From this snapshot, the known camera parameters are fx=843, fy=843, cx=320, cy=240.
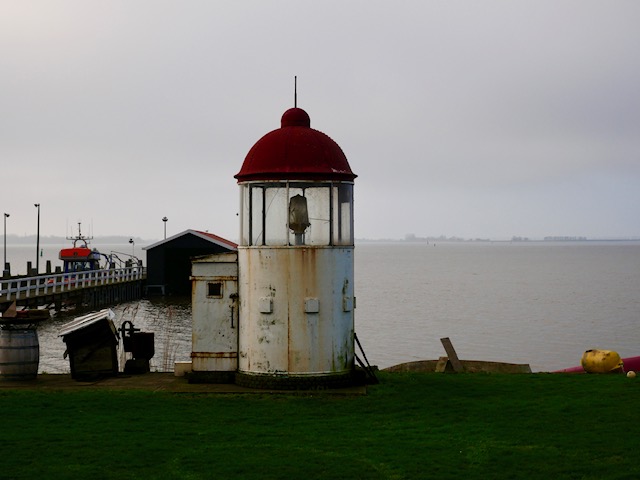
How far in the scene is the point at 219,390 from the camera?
15.9m

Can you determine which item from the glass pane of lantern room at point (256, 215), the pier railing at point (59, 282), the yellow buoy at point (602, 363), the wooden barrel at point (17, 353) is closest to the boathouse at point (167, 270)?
the pier railing at point (59, 282)

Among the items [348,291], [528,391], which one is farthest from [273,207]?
[528,391]

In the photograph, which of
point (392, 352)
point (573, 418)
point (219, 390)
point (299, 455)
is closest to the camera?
point (299, 455)

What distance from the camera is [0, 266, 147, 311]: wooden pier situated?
47666 millimetres

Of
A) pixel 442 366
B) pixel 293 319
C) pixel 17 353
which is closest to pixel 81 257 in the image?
pixel 17 353

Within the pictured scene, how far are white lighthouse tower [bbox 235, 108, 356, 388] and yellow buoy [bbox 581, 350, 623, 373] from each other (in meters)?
6.17

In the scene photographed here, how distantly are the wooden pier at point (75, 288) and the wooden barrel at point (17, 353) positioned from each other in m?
28.2

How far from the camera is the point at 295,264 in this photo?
16172mm

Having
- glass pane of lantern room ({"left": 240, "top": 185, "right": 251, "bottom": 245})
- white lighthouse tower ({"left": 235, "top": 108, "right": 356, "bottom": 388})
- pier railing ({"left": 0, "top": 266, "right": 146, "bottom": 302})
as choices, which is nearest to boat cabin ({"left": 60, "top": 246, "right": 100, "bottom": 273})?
pier railing ({"left": 0, "top": 266, "right": 146, "bottom": 302})

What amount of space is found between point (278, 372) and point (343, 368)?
1313mm

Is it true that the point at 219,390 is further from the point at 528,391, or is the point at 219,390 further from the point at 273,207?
the point at 528,391

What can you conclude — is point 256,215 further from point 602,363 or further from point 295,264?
point 602,363

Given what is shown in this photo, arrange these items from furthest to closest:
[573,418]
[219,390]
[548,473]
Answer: [219,390]
[573,418]
[548,473]

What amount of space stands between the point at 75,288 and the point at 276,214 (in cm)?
4282
